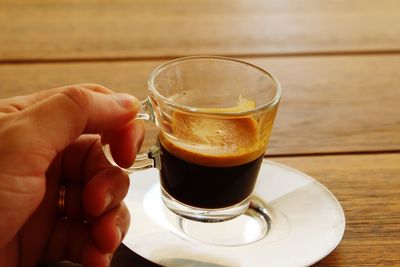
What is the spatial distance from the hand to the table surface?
0.05 m

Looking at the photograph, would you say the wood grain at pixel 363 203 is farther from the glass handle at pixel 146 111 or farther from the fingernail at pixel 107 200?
the glass handle at pixel 146 111

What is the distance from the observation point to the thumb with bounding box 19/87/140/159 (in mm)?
581

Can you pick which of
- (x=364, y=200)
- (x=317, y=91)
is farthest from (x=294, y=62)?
(x=364, y=200)

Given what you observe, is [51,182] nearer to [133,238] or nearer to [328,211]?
[133,238]

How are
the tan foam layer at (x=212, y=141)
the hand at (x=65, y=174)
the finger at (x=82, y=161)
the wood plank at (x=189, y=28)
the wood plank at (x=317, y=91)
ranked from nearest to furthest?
the hand at (x=65, y=174), the tan foam layer at (x=212, y=141), the finger at (x=82, y=161), the wood plank at (x=317, y=91), the wood plank at (x=189, y=28)

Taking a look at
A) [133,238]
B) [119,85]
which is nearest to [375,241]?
[133,238]

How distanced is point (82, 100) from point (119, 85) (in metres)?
0.46

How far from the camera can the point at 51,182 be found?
29.9 inches

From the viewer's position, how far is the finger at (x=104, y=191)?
0.71 meters

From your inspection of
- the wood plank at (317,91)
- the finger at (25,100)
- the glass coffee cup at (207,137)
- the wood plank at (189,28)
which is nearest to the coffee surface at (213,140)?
the glass coffee cup at (207,137)

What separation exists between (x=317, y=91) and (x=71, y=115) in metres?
0.60

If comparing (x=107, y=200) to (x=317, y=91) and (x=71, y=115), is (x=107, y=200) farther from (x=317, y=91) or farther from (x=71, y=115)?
(x=317, y=91)

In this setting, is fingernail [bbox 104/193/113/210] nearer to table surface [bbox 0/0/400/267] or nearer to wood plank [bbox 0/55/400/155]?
table surface [bbox 0/0/400/267]

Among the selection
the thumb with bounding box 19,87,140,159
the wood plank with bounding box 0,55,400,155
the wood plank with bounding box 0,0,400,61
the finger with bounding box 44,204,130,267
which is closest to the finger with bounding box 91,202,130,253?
the finger with bounding box 44,204,130,267
